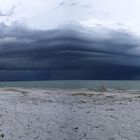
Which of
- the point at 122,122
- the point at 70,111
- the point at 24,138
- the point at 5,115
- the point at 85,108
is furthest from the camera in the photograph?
the point at 85,108

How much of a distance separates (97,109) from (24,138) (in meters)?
10.2

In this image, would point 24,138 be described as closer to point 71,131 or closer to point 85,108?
point 71,131

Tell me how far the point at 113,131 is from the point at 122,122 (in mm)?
2598

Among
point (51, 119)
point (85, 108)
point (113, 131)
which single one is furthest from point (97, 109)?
point (113, 131)

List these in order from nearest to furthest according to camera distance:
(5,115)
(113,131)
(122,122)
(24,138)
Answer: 1. (24,138)
2. (113,131)
3. (122,122)
4. (5,115)

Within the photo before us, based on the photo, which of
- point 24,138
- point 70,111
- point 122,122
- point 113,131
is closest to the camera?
point 24,138

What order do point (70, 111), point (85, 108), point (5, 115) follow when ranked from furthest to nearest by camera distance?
point (85, 108) < point (70, 111) < point (5, 115)

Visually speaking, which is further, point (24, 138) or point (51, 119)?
point (51, 119)

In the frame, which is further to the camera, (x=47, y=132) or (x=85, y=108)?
(x=85, y=108)

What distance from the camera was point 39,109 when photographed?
26.4 m

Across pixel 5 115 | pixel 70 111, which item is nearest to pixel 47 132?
pixel 5 115

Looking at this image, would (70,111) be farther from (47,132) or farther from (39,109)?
(47,132)

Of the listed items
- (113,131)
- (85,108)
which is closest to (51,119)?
(113,131)

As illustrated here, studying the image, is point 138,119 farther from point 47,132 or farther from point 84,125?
point 47,132
